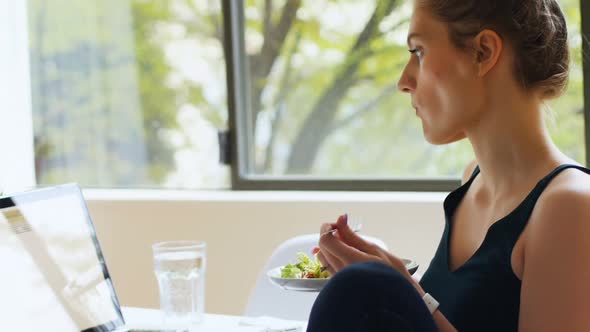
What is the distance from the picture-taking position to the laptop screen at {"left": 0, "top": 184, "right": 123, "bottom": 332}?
136 centimetres

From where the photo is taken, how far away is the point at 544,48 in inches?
51.9

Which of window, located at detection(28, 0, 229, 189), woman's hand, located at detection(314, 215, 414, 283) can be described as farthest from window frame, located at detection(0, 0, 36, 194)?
woman's hand, located at detection(314, 215, 414, 283)

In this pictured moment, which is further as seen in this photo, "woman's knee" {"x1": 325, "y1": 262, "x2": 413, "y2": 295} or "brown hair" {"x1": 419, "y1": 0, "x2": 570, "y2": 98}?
"brown hair" {"x1": 419, "y1": 0, "x2": 570, "y2": 98}

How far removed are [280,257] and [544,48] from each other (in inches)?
34.9

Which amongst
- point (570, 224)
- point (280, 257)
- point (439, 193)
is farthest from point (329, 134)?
point (570, 224)

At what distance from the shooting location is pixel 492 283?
1.28 metres

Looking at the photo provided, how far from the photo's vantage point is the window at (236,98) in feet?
9.41

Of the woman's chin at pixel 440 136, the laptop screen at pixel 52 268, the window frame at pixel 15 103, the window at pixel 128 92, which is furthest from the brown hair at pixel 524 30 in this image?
the window frame at pixel 15 103

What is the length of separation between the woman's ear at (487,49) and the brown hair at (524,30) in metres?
0.01

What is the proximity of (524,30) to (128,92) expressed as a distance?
7.57 feet

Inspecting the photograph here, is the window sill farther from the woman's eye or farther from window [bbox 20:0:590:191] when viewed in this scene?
the woman's eye

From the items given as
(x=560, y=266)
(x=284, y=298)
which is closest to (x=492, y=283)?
(x=560, y=266)

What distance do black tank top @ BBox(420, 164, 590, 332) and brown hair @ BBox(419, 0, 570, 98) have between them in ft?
0.56

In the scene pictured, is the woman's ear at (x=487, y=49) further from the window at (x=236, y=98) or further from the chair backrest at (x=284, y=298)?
the window at (x=236, y=98)
